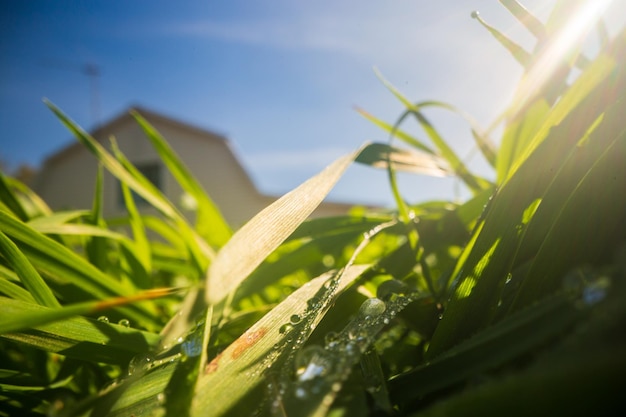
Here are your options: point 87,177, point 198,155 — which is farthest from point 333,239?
point 87,177

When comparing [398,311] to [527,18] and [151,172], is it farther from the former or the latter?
[151,172]

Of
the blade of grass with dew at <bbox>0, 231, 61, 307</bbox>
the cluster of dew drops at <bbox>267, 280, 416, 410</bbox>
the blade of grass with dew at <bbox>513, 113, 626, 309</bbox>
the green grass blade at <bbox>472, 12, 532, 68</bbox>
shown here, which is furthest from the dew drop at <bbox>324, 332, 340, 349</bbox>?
the green grass blade at <bbox>472, 12, 532, 68</bbox>

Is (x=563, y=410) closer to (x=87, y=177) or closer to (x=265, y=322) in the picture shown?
(x=265, y=322)

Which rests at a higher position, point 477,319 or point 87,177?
point 87,177

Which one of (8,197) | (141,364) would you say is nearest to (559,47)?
(141,364)

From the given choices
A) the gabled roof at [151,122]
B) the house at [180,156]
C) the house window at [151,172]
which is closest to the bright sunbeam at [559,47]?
the house window at [151,172]
